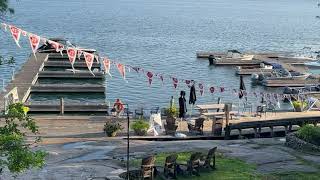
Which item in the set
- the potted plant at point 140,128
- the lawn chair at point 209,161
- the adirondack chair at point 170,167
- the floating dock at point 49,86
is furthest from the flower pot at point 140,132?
the floating dock at point 49,86

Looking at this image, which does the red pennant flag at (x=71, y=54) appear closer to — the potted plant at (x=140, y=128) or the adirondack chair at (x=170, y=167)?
the potted plant at (x=140, y=128)

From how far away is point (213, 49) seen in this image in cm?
9844

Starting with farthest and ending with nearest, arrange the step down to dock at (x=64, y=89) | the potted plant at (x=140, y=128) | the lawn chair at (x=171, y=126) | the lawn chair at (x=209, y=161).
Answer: the step down to dock at (x=64, y=89) < the lawn chair at (x=171, y=126) < the potted plant at (x=140, y=128) < the lawn chair at (x=209, y=161)

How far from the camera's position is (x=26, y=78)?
169 feet

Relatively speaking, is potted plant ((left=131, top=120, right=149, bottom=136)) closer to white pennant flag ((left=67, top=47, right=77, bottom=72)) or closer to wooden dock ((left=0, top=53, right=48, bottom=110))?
white pennant flag ((left=67, top=47, right=77, bottom=72))

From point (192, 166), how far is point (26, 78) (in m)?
34.9

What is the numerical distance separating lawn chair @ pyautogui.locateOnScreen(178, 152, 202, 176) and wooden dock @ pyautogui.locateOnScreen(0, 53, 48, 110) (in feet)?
67.5

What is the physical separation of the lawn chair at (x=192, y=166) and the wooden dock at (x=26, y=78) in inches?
810

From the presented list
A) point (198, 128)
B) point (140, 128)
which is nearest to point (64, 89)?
point (198, 128)

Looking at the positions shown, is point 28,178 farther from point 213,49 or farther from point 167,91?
point 213,49

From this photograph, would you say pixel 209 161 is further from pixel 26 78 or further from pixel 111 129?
pixel 26 78

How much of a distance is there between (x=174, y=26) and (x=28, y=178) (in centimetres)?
12507

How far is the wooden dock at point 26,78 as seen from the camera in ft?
145

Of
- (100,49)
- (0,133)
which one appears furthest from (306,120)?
(100,49)
